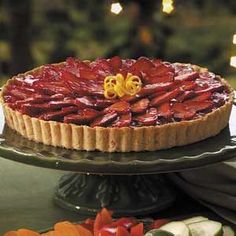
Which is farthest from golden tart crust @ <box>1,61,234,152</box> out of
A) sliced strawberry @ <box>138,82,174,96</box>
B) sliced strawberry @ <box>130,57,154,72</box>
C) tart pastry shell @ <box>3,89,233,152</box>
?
sliced strawberry @ <box>130,57,154,72</box>

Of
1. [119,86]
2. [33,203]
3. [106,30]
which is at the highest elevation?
[119,86]

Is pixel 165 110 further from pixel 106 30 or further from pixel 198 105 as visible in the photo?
pixel 106 30

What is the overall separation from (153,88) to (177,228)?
0.33 meters

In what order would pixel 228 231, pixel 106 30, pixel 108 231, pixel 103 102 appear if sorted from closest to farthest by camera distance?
1. pixel 108 231
2. pixel 228 231
3. pixel 103 102
4. pixel 106 30

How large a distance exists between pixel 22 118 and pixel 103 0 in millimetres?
1614

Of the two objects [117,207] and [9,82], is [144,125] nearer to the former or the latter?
[117,207]

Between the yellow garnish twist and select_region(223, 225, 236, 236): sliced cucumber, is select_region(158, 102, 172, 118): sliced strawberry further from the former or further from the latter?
select_region(223, 225, 236, 236): sliced cucumber

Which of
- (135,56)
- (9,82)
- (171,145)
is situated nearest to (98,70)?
(9,82)

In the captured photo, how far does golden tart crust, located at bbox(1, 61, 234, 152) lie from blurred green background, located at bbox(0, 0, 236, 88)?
151 centimetres

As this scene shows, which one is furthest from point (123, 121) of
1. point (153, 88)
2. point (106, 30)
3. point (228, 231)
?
point (106, 30)

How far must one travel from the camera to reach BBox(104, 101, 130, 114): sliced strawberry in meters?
1.30

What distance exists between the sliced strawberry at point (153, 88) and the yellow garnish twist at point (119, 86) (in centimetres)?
1

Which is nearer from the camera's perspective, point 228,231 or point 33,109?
point 228,231

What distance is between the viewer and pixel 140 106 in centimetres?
133
